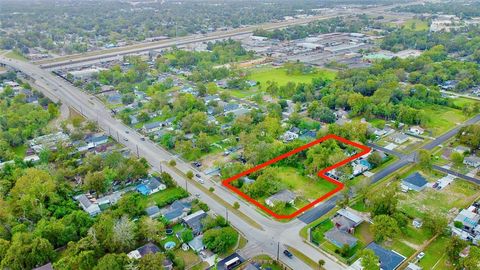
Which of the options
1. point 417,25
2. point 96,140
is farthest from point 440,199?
point 417,25

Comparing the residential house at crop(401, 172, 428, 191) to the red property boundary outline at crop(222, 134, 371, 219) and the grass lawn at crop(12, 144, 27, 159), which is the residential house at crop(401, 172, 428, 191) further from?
the grass lawn at crop(12, 144, 27, 159)

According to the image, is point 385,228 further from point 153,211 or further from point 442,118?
point 442,118

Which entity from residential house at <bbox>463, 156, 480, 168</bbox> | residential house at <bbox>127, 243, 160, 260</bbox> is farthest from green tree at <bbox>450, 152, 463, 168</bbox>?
residential house at <bbox>127, 243, 160, 260</bbox>

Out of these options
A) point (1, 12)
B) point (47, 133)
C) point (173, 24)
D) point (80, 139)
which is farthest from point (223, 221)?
point (1, 12)

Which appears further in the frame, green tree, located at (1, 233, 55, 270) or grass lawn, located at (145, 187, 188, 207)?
grass lawn, located at (145, 187, 188, 207)

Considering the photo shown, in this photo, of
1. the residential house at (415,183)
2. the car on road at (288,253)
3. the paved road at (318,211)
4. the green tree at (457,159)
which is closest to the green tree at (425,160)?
the residential house at (415,183)

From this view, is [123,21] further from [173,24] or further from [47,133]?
[47,133]
